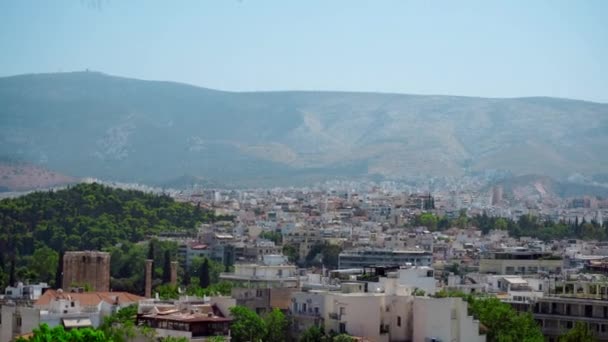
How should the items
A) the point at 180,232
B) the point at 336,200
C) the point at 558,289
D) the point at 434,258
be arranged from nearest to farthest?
1. the point at 558,289
2. the point at 434,258
3. the point at 180,232
4. the point at 336,200

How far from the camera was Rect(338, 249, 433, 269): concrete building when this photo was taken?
7638 cm

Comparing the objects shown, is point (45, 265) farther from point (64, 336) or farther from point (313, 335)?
point (64, 336)

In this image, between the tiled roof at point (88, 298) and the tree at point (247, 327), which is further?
the tiled roof at point (88, 298)

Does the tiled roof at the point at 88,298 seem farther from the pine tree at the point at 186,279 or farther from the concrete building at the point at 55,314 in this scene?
the pine tree at the point at 186,279

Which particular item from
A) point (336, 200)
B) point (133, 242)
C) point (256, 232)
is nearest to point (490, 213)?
point (336, 200)

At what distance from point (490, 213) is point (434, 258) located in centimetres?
6533

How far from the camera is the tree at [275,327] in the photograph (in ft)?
123

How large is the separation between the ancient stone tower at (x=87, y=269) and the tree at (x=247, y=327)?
23591 millimetres

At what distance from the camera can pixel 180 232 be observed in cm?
9806

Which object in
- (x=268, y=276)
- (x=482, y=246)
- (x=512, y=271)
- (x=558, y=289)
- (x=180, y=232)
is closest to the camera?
(x=558, y=289)

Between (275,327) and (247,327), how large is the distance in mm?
1289

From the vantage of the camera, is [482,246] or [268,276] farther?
[482,246]

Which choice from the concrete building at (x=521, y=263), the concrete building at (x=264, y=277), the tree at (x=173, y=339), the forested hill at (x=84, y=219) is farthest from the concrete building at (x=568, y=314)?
the forested hill at (x=84, y=219)

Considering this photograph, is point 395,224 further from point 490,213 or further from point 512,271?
point 512,271
